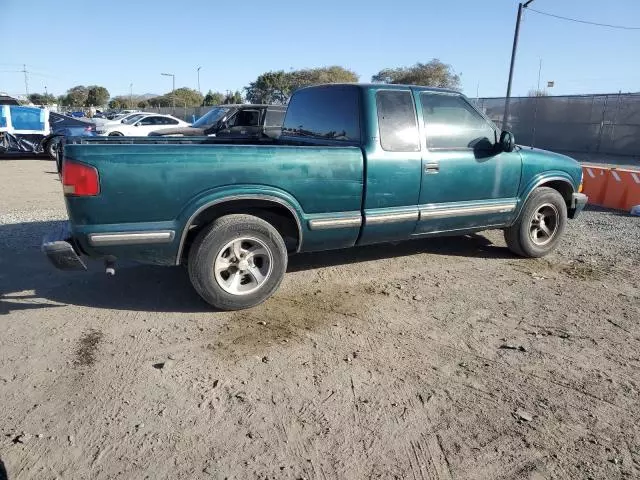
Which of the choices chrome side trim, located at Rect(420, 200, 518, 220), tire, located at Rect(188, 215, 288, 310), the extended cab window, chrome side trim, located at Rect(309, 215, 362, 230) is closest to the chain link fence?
chrome side trim, located at Rect(420, 200, 518, 220)

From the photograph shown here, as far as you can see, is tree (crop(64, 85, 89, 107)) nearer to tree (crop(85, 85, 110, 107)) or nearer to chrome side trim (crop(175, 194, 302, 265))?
tree (crop(85, 85, 110, 107))

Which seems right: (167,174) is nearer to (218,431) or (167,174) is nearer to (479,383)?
(218,431)

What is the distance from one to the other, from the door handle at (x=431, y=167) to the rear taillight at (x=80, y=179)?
2.92 metres

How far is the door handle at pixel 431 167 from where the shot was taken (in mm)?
4836

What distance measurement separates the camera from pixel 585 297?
15.5 ft

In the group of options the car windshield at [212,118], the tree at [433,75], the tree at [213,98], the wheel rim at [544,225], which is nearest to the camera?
the wheel rim at [544,225]

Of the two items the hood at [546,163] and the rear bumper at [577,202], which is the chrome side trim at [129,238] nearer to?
the hood at [546,163]

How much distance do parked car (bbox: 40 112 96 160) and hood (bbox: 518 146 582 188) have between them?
13.8 metres

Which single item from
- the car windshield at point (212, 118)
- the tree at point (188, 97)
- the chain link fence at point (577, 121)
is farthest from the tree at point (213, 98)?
the car windshield at point (212, 118)

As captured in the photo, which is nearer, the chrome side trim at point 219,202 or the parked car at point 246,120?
the chrome side trim at point 219,202

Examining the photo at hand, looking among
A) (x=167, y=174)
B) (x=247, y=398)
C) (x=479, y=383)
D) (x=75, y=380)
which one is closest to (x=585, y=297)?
(x=479, y=383)

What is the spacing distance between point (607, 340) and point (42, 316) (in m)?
4.48

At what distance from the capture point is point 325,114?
512cm

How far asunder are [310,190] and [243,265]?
0.85 metres
